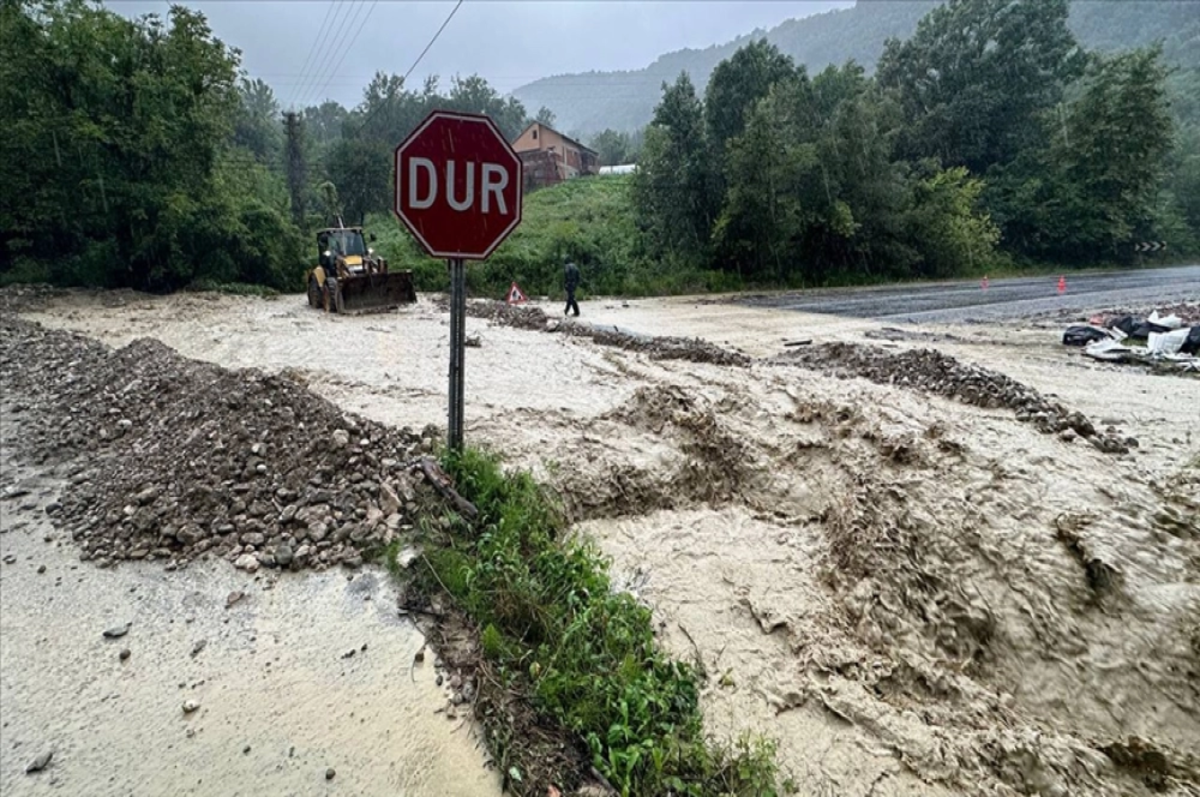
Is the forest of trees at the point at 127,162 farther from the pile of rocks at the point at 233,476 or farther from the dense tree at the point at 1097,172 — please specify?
the dense tree at the point at 1097,172

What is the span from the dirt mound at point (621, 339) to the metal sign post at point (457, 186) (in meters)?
6.36

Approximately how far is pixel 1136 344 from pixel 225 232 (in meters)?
25.2

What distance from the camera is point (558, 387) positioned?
7930 mm

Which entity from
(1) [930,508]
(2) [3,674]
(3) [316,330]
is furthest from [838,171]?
(2) [3,674]

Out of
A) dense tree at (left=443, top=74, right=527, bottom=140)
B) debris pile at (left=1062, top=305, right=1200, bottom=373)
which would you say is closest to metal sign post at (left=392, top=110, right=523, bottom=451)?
debris pile at (left=1062, top=305, right=1200, bottom=373)

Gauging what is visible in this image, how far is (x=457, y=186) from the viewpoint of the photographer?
11.8 feet

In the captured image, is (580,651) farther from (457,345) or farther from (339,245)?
(339,245)

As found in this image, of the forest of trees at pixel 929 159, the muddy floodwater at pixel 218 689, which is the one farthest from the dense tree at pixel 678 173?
the muddy floodwater at pixel 218 689

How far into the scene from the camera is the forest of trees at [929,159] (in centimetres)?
2606

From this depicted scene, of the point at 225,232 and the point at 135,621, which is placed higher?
the point at 225,232

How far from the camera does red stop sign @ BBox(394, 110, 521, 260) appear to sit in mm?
3471

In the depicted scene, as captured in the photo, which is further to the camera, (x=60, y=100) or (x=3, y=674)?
(x=60, y=100)

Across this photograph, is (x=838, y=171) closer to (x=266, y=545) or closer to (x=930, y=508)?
(x=930, y=508)

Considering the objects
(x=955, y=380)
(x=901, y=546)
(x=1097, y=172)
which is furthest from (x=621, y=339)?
(x=1097, y=172)
